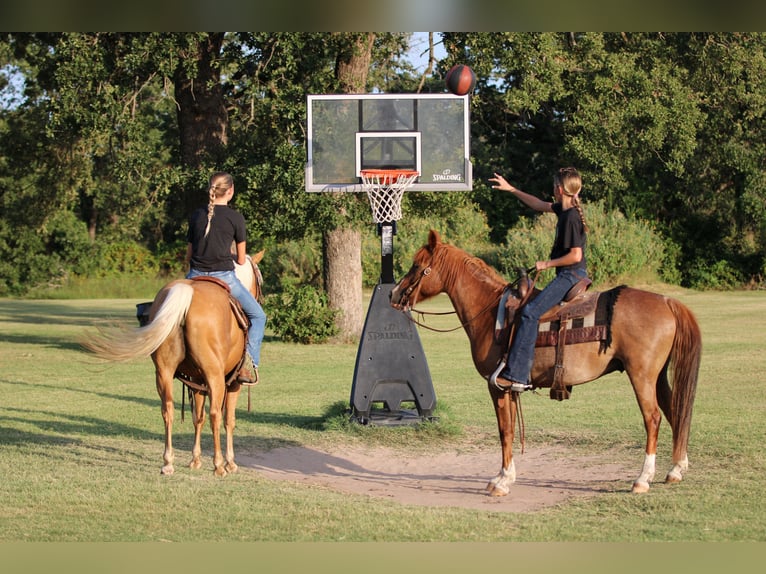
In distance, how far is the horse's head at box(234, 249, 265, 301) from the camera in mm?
9703

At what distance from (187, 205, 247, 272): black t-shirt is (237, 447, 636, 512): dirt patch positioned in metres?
2.12

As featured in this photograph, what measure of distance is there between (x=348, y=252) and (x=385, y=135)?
802 centimetres

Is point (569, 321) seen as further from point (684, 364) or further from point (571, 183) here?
point (571, 183)

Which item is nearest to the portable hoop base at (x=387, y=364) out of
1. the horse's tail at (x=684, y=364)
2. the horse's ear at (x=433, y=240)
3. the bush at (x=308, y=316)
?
the horse's ear at (x=433, y=240)

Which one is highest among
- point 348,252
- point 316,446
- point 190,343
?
point 348,252

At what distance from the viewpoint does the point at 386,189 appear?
1215 cm

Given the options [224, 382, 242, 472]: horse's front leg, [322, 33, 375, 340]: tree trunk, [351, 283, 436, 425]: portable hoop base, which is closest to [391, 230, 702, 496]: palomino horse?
[224, 382, 242, 472]: horse's front leg

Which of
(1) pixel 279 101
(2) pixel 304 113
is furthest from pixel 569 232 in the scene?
(1) pixel 279 101

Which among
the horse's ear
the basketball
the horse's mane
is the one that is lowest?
the horse's mane

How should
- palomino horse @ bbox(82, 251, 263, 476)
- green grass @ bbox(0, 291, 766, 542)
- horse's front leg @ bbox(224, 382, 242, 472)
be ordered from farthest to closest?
1. horse's front leg @ bbox(224, 382, 242, 472)
2. palomino horse @ bbox(82, 251, 263, 476)
3. green grass @ bbox(0, 291, 766, 542)

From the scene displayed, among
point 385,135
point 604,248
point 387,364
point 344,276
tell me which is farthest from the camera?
point 604,248

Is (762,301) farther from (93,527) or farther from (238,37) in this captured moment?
(93,527)

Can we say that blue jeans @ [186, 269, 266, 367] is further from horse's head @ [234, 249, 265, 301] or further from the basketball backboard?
the basketball backboard

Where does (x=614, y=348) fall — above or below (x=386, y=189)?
below
